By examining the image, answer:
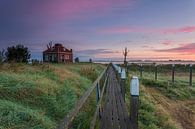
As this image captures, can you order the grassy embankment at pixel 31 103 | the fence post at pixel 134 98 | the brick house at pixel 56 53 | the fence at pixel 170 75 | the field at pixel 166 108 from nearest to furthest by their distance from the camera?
the fence post at pixel 134 98
the grassy embankment at pixel 31 103
the field at pixel 166 108
the fence at pixel 170 75
the brick house at pixel 56 53

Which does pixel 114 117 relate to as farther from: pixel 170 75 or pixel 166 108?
pixel 170 75

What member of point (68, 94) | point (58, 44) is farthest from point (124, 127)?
point (58, 44)

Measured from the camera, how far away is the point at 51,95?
896 centimetres

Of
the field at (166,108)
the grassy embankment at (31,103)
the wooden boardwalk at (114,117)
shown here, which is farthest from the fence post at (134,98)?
the field at (166,108)

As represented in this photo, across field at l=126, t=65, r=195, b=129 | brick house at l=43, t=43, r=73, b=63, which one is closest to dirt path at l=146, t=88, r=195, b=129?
field at l=126, t=65, r=195, b=129

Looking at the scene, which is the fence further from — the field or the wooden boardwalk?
the wooden boardwalk

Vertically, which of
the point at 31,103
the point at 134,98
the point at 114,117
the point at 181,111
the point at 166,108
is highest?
the point at 134,98

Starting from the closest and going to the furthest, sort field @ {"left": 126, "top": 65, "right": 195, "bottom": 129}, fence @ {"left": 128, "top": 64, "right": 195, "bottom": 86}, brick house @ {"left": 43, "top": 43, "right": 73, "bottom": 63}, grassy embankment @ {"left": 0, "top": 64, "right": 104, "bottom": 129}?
grassy embankment @ {"left": 0, "top": 64, "right": 104, "bottom": 129}
field @ {"left": 126, "top": 65, "right": 195, "bottom": 129}
fence @ {"left": 128, "top": 64, "right": 195, "bottom": 86}
brick house @ {"left": 43, "top": 43, "right": 73, "bottom": 63}

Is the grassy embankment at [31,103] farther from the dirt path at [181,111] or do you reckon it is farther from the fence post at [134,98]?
the dirt path at [181,111]

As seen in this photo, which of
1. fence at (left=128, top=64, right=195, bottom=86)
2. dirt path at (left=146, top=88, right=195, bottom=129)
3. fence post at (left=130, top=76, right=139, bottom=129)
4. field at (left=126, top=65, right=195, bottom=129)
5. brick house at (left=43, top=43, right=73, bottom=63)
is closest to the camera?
fence post at (left=130, top=76, right=139, bottom=129)

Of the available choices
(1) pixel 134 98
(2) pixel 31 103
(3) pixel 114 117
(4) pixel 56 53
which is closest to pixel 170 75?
(4) pixel 56 53

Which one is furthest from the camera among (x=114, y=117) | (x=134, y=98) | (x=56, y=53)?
(x=56, y=53)

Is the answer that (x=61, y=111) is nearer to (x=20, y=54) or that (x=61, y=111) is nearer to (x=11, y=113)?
(x=11, y=113)

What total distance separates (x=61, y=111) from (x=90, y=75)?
37.7ft
